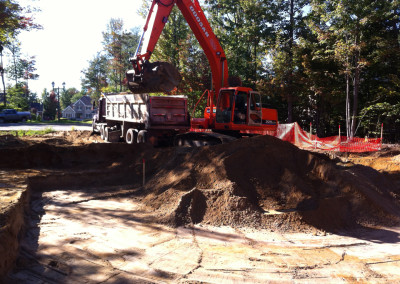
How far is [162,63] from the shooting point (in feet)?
35.8

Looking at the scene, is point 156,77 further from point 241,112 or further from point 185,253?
point 185,253

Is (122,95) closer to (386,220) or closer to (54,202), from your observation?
(54,202)

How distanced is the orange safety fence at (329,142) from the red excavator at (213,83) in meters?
6.80

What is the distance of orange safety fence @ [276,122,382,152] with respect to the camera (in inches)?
645

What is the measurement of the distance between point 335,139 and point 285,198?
13298 mm

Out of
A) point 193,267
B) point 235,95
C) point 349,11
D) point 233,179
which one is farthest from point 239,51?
point 193,267

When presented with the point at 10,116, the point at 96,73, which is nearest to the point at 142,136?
the point at 10,116

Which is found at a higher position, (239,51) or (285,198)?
(239,51)

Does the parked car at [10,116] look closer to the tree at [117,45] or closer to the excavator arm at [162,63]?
the tree at [117,45]

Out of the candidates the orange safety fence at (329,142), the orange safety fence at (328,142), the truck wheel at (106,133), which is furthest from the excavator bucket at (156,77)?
the orange safety fence at (329,142)

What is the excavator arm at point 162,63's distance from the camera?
10.9 m

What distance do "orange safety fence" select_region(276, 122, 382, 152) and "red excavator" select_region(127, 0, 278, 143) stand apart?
6797mm

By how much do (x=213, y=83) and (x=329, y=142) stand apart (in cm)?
901

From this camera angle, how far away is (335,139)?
61.4 feet
